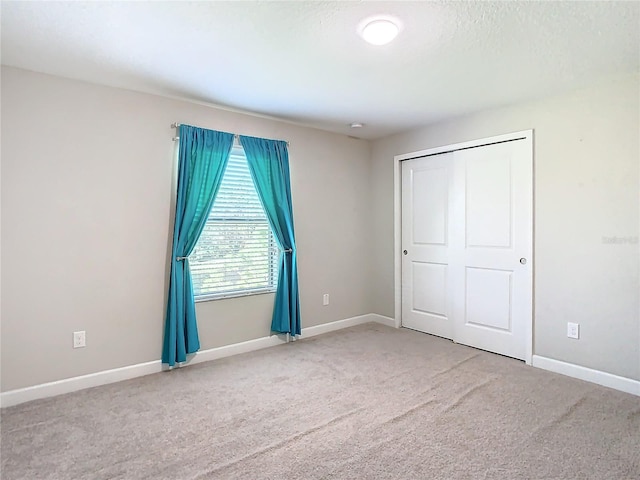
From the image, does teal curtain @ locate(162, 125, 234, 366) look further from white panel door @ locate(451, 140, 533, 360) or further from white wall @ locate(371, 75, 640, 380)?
white wall @ locate(371, 75, 640, 380)

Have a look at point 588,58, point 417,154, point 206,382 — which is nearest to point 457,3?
point 588,58

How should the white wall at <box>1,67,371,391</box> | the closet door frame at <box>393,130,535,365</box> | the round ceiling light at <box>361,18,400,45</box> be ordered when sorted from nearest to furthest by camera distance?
1. the round ceiling light at <box>361,18,400,45</box>
2. the white wall at <box>1,67,371,391</box>
3. the closet door frame at <box>393,130,535,365</box>

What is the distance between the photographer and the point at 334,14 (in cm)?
199

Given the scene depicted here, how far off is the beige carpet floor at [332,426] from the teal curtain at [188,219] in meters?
0.28

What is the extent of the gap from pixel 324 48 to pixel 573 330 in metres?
2.89

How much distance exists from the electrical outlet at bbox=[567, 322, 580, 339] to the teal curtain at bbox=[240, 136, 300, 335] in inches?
95.6

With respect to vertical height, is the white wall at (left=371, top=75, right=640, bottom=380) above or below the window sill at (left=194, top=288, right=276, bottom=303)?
above

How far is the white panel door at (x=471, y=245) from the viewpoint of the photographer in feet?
11.2

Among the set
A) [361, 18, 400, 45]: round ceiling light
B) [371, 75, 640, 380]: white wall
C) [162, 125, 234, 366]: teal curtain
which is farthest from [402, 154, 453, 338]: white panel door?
[162, 125, 234, 366]: teal curtain

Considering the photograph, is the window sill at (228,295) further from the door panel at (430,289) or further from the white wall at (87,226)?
the door panel at (430,289)

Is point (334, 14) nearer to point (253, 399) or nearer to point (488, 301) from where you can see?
point (253, 399)

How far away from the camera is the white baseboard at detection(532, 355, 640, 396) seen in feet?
9.10

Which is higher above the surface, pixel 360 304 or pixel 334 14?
pixel 334 14

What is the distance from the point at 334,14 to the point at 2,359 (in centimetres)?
306
